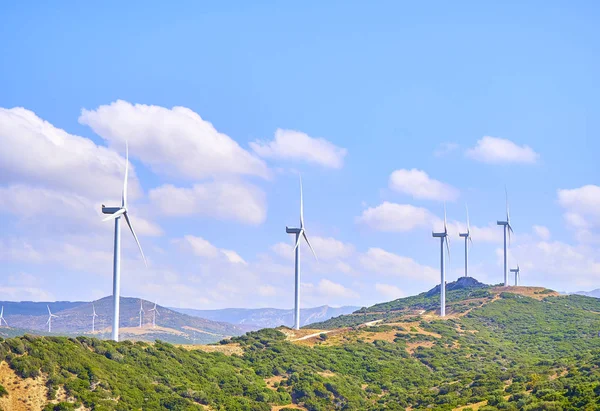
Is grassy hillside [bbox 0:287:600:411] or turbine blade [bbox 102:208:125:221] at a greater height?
turbine blade [bbox 102:208:125:221]

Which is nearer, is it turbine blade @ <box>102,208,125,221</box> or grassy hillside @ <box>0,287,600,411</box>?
grassy hillside @ <box>0,287,600,411</box>

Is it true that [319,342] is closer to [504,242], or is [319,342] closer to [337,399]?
[337,399]

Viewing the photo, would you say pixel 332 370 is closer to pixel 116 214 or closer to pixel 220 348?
pixel 220 348

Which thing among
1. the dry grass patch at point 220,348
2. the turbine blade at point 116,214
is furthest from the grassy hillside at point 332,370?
the turbine blade at point 116,214

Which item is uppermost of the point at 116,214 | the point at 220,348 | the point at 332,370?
the point at 116,214

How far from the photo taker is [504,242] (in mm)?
194500

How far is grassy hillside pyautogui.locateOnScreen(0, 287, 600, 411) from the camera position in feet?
225

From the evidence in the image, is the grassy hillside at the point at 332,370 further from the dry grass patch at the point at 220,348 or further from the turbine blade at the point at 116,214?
the turbine blade at the point at 116,214

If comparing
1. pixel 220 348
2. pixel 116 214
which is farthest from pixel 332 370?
pixel 116 214

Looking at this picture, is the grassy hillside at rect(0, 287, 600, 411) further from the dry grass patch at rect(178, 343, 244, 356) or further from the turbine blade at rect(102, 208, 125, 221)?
the turbine blade at rect(102, 208, 125, 221)

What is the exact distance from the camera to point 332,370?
343ft

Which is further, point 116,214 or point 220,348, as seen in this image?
point 220,348

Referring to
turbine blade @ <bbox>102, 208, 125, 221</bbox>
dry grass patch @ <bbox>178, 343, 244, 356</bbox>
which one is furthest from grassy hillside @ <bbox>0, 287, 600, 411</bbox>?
turbine blade @ <bbox>102, 208, 125, 221</bbox>

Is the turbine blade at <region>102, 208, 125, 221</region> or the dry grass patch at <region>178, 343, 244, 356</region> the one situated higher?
the turbine blade at <region>102, 208, 125, 221</region>
